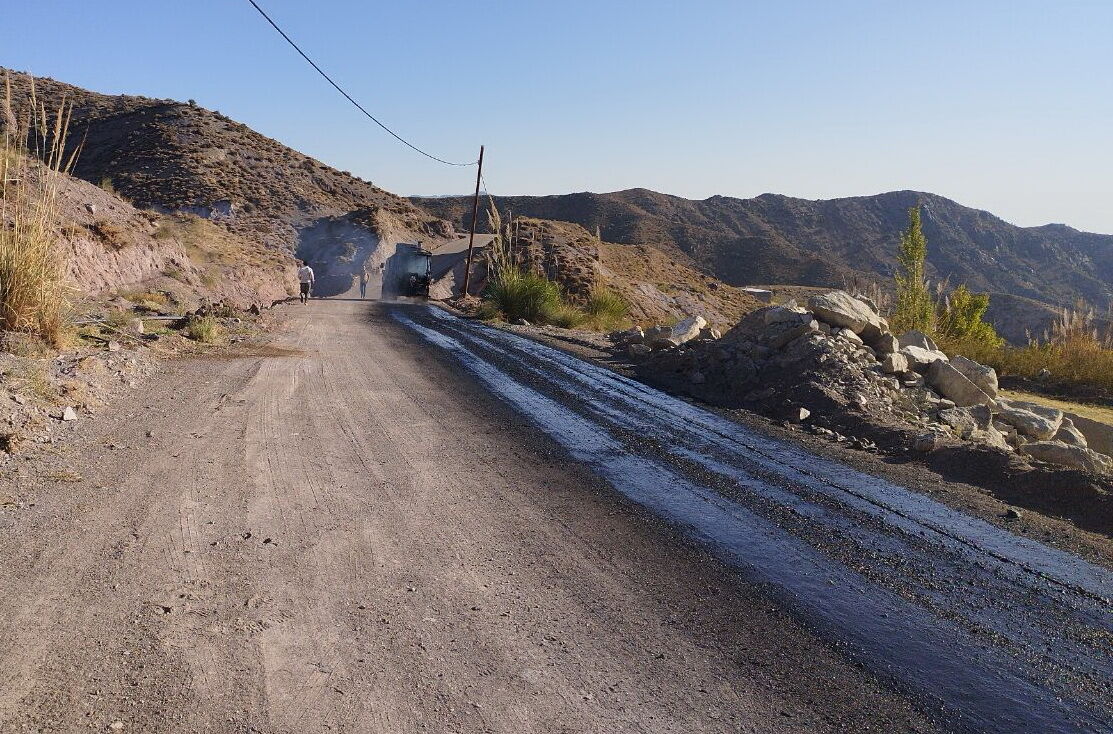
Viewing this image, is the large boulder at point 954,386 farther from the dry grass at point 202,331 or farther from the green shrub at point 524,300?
the green shrub at point 524,300

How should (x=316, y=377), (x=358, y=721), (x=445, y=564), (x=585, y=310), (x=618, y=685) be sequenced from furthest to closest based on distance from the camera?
(x=585, y=310)
(x=316, y=377)
(x=445, y=564)
(x=618, y=685)
(x=358, y=721)

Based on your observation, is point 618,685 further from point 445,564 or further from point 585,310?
point 585,310

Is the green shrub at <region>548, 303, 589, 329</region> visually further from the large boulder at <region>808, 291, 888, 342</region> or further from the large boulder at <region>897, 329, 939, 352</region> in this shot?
the large boulder at <region>897, 329, 939, 352</region>

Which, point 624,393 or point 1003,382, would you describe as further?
point 1003,382

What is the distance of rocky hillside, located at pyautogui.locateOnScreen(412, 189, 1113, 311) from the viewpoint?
10700 centimetres

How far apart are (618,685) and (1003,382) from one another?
17809mm

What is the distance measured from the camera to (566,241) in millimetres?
54062

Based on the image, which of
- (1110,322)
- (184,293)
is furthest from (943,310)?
(184,293)

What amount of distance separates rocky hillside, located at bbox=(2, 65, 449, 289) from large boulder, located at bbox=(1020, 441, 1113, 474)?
1832 inches

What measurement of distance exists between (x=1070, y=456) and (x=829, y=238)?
130m

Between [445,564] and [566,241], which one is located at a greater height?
[566,241]

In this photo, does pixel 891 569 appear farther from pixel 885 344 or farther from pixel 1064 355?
pixel 1064 355

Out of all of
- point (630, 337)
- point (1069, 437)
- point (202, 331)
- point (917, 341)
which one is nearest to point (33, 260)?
point (202, 331)

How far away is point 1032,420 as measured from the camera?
423 inches
